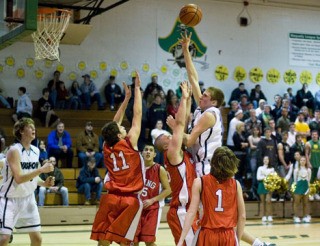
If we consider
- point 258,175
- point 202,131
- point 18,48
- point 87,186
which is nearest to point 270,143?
→ point 258,175

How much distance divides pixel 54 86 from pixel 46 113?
122cm

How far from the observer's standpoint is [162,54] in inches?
837

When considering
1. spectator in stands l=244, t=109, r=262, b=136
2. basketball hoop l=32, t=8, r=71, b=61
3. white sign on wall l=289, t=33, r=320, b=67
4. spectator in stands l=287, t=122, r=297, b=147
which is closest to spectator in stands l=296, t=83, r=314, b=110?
white sign on wall l=289, t=33, r=320, b=67

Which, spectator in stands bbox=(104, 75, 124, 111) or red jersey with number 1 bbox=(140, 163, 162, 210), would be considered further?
spectator in stands bbox=(104, 75, 124, 111)

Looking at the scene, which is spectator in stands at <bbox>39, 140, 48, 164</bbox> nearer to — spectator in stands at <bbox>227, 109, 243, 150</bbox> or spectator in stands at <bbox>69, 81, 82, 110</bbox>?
spectator in stands at <bbox>69, 81, 82, 110</bbox>

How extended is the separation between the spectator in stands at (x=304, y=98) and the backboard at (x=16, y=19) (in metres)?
14.7

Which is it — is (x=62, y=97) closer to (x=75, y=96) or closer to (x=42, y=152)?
(x=75, y=96)

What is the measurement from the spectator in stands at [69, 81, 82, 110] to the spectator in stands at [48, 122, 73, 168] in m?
3.44

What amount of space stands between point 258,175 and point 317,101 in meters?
7.46

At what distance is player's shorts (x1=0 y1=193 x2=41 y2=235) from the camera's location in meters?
6.80

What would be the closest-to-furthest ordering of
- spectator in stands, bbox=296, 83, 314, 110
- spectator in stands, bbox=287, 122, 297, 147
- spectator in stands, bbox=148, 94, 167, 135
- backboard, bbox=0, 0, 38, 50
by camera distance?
1. backboard, bbox=0, 0, 38, 50
2. spectator in stands, bbox=148, 94, 167, 135
3. spectator in stands, bbox=287, 122, 297, 147
4. spectator in stands, bbox=296, 83, 314, 110

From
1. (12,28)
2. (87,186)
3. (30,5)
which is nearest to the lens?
(30,5)

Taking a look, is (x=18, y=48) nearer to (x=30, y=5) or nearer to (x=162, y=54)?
(x=162, y=54)

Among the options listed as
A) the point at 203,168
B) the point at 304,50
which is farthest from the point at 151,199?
the point at 304,50
